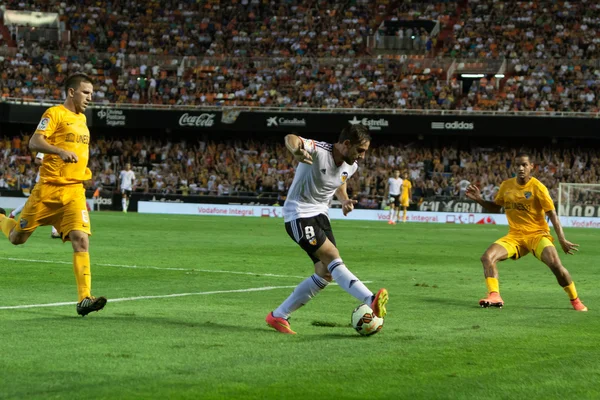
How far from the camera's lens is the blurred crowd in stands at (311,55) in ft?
165

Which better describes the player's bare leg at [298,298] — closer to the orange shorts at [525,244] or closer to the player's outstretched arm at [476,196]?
the player's outstretched arm at [476,196]

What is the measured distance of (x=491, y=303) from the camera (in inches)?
453

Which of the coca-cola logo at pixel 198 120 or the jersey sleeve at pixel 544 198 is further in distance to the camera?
the coca-cola logo at pixel 198 120

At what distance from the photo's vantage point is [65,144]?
9.77 metres

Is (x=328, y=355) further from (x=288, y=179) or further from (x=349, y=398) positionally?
(x=288, y=179)

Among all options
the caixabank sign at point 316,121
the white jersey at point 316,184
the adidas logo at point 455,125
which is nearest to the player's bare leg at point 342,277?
the white jersey at point 316,184

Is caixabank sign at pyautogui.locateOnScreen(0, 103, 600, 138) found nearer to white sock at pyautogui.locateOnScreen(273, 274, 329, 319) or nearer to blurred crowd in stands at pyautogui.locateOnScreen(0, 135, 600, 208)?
blurred crowd in stands at pyautogui.locateOnScreen(0, 135, 600, 208)

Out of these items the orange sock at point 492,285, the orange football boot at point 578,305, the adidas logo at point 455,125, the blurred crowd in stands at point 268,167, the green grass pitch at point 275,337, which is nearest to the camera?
the green grass pitch at point 275,337

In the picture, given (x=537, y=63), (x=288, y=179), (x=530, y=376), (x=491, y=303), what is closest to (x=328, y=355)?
(x=530, y=376)

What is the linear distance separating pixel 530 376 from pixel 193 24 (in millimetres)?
52896

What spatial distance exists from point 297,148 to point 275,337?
1.71 metres

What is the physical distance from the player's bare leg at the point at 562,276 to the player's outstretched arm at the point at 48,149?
608cm

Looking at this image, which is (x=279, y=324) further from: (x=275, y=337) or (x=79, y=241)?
(x=79, y=241)

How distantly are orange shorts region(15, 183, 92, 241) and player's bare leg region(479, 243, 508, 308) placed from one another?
4825mm
